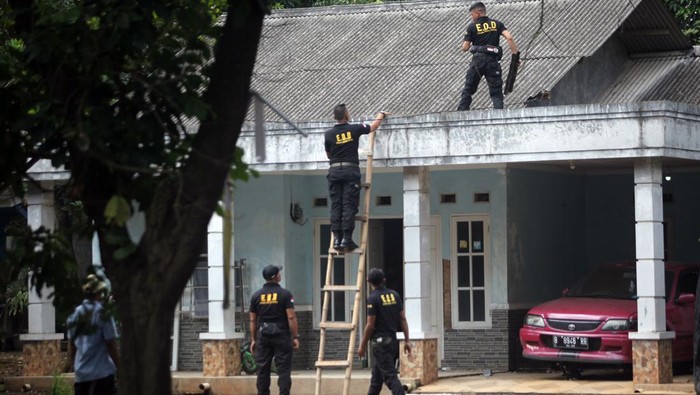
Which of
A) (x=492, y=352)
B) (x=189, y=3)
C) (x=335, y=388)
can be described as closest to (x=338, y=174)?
(x=335, y=388)

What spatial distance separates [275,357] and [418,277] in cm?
278

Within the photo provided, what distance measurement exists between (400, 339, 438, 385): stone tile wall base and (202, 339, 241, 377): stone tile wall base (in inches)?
103

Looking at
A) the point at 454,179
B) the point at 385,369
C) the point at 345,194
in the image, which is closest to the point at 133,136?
the point at 385,369

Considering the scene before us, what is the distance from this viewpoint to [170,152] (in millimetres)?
8320

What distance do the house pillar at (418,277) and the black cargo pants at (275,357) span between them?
2397 mm

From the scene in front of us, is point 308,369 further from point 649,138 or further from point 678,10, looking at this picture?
point 678,10

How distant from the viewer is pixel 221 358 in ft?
64.3

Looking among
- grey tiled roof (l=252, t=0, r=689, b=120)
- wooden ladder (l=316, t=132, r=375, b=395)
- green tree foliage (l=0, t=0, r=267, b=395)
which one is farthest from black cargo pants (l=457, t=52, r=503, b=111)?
green tree foliage (l=0, t=0, r=267, b=395)

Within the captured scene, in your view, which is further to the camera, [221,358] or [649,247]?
[221,358]

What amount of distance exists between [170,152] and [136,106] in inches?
16.5

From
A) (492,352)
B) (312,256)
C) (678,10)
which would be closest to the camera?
(492,352)

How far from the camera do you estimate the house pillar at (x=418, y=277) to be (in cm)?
1829

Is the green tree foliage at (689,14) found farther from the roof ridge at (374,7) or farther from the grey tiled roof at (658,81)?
the roof ridge at (374,7)

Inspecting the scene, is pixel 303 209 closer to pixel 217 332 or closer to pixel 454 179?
pixel 454 179
